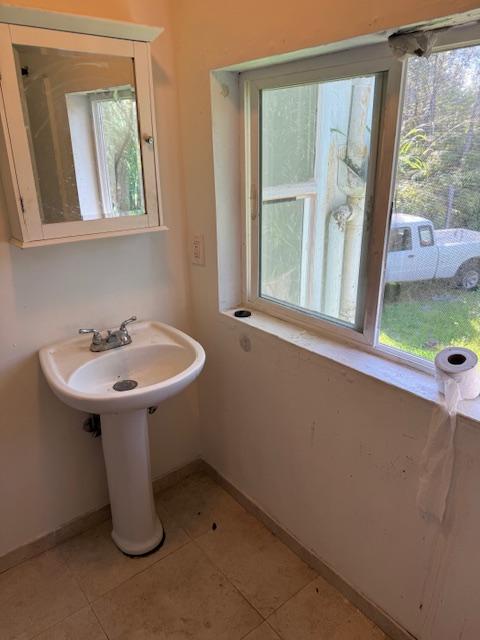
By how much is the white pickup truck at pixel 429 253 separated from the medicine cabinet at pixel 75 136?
81 centimetres

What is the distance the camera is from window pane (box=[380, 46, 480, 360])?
3.44ft

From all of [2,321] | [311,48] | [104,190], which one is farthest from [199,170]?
[2,321]

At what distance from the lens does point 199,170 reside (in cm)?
165

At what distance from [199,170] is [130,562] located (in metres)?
1.52

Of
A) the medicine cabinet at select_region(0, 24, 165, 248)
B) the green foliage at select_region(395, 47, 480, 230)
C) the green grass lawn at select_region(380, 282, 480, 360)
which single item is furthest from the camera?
the medicine cabinet at select_region(0, 24, 165, 248)

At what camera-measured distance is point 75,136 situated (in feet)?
4.54

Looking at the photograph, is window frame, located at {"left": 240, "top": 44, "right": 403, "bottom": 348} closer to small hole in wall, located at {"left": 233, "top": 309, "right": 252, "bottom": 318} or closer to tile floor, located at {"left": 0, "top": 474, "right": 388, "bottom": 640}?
small hole in wall, located at {"left": 233, "top": 309, "right": 252, "bottom": 318}

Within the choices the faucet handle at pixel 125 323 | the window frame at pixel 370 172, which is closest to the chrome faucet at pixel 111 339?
the faucet handle at pixel 125 323

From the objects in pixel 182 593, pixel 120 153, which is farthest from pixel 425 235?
pixel 182 593

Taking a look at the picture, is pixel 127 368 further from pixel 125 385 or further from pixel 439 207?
pixel 439 207

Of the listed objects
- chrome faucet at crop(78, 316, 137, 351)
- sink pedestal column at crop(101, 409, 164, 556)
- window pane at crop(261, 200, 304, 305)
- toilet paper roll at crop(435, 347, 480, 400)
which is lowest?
sink pedestal column at crop(101, 409, 164, 556)

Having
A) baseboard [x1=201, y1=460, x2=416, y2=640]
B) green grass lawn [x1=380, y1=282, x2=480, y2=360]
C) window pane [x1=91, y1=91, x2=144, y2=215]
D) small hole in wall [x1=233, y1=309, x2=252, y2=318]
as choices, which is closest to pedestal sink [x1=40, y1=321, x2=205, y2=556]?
small hole in wall [x1=233, y1=309, x2=252, y2=318]

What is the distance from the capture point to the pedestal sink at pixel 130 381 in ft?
4.96

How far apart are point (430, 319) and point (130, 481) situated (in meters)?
1.18
